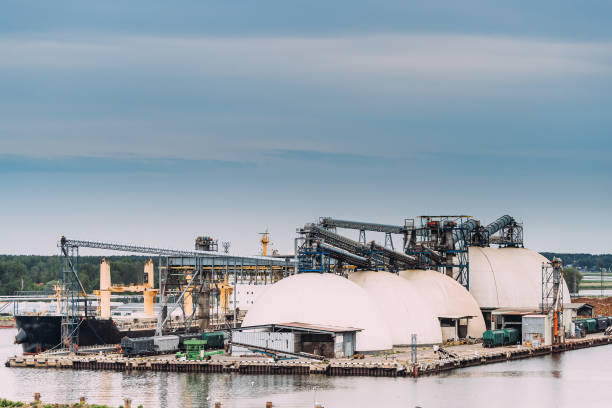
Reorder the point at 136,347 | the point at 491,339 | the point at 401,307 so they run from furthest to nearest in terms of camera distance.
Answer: the point at 491,339, the point at 401,307, the point at 136,347

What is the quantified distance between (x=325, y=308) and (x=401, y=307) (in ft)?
31.5

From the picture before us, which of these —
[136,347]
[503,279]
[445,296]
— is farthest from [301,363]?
[503,279]

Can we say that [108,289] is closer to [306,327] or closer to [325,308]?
[325,308]

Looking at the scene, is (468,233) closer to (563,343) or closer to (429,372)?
(563,343)

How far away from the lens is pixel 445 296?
93.2m

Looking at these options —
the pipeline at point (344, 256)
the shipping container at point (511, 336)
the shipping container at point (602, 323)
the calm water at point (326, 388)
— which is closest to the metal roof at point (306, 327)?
the calm water at point (326, 388)

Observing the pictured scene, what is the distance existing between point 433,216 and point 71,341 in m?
39.7

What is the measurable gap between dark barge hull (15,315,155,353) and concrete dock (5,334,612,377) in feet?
43.7

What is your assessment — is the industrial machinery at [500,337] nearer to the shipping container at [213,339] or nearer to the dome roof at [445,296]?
the dome roof at [445,296]

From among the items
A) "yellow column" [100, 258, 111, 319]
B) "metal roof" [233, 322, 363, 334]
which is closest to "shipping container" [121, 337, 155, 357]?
"metal roof" [233, 322, 363, 334]

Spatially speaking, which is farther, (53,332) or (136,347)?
(53,332)

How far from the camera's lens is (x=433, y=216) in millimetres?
103438

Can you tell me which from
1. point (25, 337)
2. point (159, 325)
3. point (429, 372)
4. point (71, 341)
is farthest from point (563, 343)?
point (25, 337)

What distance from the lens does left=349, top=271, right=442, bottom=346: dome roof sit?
273 ft
